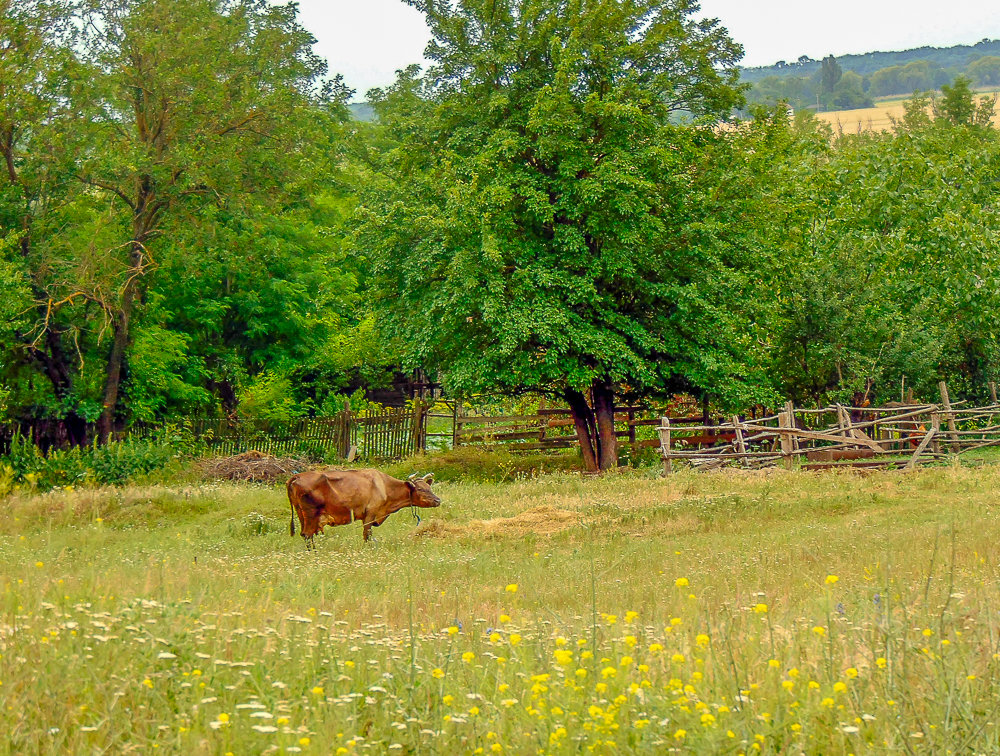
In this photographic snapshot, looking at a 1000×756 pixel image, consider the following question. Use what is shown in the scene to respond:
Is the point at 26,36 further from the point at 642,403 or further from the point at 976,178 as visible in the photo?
the point at 976,178

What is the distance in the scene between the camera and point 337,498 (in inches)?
568

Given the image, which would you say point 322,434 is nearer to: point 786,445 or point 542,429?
point 542,429

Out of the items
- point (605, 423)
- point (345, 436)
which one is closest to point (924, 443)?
point (605, 423)

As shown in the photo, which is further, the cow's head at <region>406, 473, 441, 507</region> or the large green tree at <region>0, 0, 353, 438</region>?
the large green tree at <region>0, 0, 353, 438</region>

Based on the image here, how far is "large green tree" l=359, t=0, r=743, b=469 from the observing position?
77.4 feet

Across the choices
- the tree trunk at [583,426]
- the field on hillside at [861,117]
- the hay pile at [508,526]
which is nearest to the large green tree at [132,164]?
the tree trunk at [583,426]

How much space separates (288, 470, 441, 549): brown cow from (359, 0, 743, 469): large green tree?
8621 millimetres

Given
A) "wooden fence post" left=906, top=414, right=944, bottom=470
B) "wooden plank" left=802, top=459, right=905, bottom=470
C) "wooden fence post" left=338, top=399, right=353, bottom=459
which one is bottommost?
"wooden plank" left=802, top=459, right=905, bottom=470

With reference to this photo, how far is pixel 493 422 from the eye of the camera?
30891mm

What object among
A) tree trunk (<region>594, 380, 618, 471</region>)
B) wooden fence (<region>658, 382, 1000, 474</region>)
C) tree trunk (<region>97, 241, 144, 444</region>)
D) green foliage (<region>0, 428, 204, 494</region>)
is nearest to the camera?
green foliage (<region>0, 428, 204, 494</region>)

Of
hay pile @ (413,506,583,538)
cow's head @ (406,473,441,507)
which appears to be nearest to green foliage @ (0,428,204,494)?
cow's head @ (406,473,441,507)

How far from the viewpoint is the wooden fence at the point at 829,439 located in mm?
22562

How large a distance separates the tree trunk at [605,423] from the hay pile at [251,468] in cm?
797

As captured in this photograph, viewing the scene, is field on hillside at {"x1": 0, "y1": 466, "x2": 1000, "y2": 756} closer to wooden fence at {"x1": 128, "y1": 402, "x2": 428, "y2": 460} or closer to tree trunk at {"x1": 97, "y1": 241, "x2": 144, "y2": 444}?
tree trunk at {"x1": 97, "y1": 241, "x2": 144, "y2": 444}
